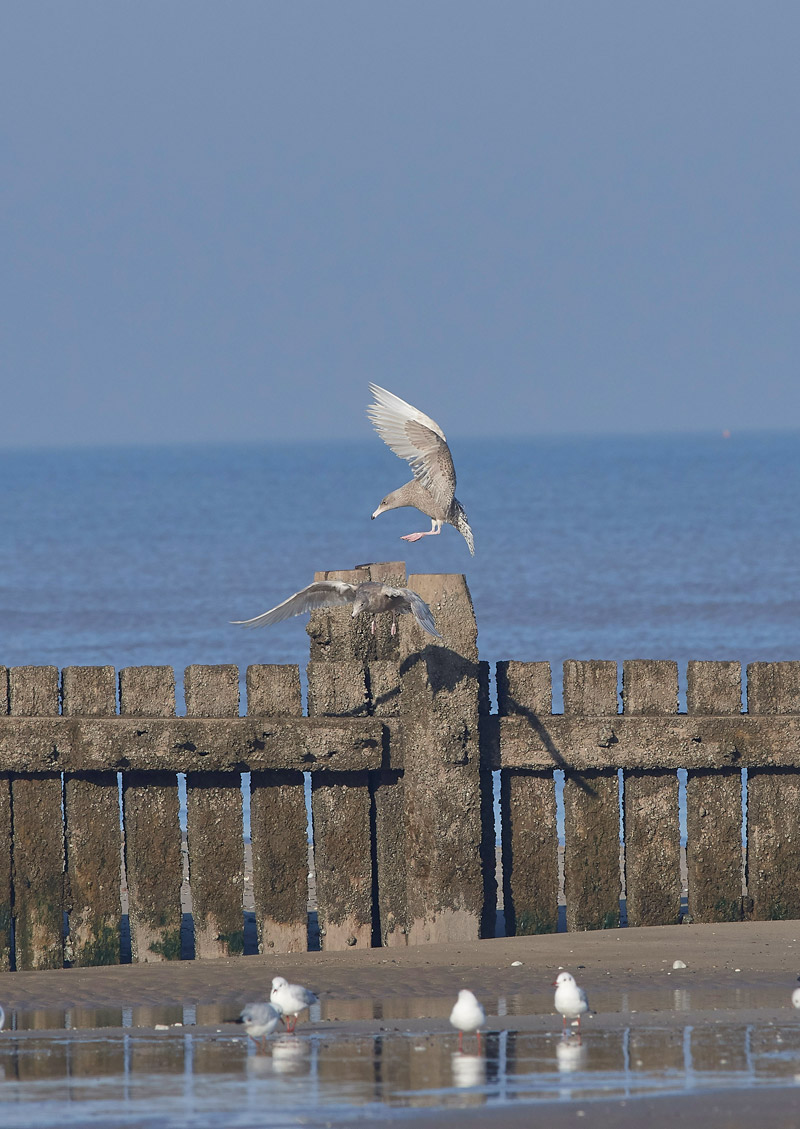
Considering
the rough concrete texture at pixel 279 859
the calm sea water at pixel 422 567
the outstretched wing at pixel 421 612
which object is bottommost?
the rough concrete texture at pixel 279 859

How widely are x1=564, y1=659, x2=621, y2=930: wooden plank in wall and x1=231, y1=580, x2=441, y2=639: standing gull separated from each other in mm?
809

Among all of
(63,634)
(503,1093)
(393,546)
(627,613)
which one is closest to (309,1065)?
(503,1093)

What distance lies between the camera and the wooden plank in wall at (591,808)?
8594 mm

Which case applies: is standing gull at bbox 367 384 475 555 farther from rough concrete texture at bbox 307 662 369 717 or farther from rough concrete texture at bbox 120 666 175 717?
rough concrete texture at bbox 120 666 175 717

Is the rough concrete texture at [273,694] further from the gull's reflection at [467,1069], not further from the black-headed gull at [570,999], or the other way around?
the gull's reflection at [467,1069]

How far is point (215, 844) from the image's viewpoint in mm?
8461

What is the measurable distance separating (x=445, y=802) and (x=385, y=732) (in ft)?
1.53

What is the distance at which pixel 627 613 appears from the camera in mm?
33750

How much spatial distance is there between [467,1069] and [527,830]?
7.90 ft

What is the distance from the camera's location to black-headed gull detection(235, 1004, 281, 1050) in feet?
22.1

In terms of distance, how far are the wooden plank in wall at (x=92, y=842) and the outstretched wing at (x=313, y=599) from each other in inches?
33.6

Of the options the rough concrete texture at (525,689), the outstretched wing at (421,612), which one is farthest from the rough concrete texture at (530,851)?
the outstretched wing at (421,612)

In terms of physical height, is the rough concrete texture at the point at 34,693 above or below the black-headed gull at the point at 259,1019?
above

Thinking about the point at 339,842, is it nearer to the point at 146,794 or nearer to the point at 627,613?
the point at 146,794
